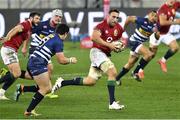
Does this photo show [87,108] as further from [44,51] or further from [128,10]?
[128,10]

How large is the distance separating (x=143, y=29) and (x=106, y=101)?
4987 millimetres

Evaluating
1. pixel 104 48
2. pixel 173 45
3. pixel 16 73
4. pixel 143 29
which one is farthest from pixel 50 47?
pixel 173 45

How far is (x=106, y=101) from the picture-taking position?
18.4 meters

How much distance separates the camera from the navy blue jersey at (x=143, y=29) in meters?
22.5

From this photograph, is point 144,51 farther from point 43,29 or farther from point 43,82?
point 43,82

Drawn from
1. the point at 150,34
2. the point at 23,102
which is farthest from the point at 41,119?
the point at 150,34

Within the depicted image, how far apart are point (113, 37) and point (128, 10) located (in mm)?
17743

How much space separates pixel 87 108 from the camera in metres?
17.2

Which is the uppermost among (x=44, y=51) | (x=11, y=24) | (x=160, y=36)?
(x=44, y=51)

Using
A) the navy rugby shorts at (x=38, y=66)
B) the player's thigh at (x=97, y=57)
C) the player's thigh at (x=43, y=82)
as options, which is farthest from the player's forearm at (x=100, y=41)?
the player's thigh at (x=43, y=82)

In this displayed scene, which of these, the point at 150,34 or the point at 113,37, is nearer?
the point at 113,37

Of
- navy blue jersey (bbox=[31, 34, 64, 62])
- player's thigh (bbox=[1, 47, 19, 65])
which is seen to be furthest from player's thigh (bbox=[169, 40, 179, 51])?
navy blue jersey (bbox=[31, 34, 64, 62])

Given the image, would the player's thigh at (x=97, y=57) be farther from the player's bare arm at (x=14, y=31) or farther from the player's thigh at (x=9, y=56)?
the player's thigh at (x=9, y=56)

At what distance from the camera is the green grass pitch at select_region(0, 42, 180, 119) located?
16.1 meters
